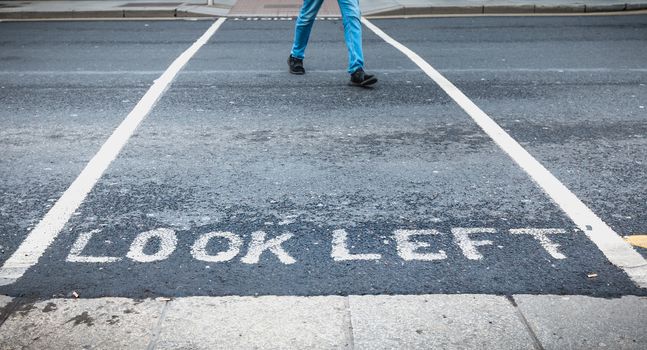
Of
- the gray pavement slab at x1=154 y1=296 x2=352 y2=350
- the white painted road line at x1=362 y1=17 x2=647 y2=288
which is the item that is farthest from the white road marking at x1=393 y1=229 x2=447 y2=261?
the white painted road line at x1=362 y1=17 x2=647 y2=288

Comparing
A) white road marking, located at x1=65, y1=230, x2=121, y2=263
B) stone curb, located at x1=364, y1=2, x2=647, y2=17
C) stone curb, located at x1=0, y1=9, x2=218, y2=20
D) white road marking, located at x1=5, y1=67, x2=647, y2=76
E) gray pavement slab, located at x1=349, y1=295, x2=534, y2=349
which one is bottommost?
gray pavement slab, located at x1=349, y1=295, x2=534, y2=349

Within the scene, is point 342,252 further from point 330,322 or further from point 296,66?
point 296,66

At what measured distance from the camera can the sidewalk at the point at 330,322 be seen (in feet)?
9.68

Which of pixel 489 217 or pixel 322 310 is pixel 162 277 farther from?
pixel 489 217

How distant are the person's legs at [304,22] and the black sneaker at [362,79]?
0.97m

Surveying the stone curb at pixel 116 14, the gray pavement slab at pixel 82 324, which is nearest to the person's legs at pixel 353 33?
the gray pavement slab at pixel 82 324

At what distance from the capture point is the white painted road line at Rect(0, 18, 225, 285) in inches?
146

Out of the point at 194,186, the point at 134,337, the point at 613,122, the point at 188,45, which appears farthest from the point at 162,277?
the point at 188,45

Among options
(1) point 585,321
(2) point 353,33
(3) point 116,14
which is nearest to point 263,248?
(1) point 585,321

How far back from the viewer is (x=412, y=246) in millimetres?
3910

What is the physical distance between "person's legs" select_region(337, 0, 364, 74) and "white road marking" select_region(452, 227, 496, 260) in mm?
4022

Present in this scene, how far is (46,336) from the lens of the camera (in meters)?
3.00

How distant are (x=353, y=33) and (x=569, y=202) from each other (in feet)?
12.9

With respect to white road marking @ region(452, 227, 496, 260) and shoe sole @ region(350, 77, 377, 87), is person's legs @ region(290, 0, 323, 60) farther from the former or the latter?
white road marking @ region(452, 227, 496, 260)
